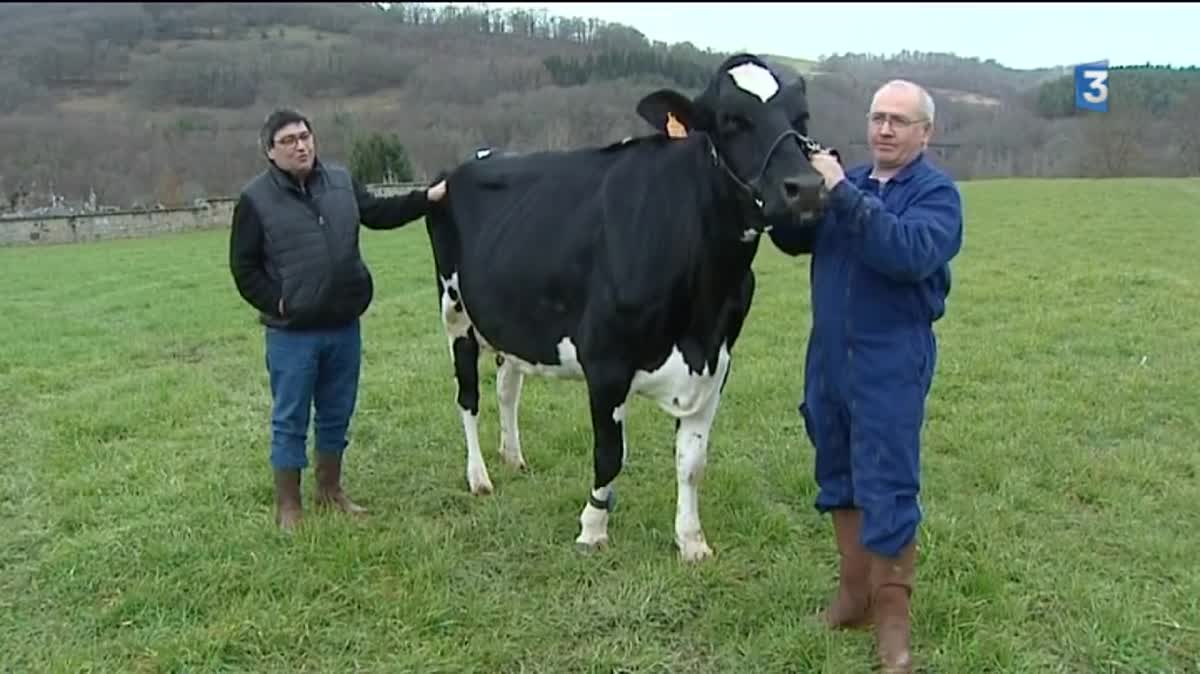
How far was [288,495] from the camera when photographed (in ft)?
15.8

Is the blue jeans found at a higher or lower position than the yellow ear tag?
lower

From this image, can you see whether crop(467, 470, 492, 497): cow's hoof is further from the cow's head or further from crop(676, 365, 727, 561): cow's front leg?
the cow's head

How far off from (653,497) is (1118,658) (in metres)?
2.23

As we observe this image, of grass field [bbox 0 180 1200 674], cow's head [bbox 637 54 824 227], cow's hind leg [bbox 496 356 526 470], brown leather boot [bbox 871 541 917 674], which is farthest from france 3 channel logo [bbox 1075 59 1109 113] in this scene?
brown leather boot [bbox 871 541 917 674]

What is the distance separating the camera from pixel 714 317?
13.9 ft

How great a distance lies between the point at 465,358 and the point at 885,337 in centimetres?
292

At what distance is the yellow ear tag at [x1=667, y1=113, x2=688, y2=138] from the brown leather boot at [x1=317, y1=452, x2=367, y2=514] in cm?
237

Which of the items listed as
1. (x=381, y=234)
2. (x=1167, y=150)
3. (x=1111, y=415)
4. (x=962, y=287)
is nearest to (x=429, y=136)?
(x=381, y=234)

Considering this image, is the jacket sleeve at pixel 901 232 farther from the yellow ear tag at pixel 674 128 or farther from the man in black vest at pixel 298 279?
the man in black vest at pixel 298 279

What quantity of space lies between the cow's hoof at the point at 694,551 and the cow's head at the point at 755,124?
4.94ft

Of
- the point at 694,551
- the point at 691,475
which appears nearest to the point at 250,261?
the point at 691,475

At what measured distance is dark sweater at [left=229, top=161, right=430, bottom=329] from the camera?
453 cm

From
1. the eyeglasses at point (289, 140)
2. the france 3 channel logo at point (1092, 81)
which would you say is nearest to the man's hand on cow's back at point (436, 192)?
the eyeglasses at point (289, 140)

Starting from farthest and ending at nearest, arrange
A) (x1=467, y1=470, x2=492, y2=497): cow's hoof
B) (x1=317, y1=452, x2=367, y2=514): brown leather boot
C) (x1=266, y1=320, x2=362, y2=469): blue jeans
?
(x1=467, y1=470, x2=492, y2=497): cow's hoof → (x1=317, y1=452, x2=367, y2=514): brown leather boot → (x1=266, y1=320, x2=362, y2=469): blue jeans
